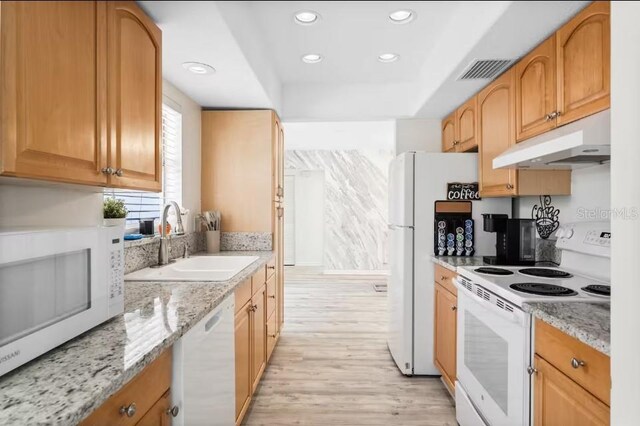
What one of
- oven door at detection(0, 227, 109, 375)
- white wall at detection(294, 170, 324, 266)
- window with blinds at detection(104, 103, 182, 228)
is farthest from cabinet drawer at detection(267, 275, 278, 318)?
white wall at detection(294, 170, 324, 266)

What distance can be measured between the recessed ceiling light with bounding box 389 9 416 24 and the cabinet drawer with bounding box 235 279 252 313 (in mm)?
1385

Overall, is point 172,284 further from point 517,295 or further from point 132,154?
point 517,295

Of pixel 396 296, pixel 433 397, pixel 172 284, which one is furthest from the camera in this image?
pixel 396 296

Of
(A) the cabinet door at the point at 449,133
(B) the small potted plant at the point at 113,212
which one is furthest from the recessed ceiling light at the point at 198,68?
(A) the cabinet door at the point at 449,133

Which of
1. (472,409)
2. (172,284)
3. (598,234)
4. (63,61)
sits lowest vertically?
(472,409)

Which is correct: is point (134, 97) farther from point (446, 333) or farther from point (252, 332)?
point (446, 333)

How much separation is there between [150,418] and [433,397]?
1682 mm

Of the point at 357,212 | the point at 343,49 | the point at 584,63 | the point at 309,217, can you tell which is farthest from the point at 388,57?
the point at 309,217

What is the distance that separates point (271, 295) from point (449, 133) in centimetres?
184

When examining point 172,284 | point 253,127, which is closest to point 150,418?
point 172,284

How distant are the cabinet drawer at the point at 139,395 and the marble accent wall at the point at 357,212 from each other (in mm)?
4510

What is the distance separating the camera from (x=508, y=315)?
123 cm
